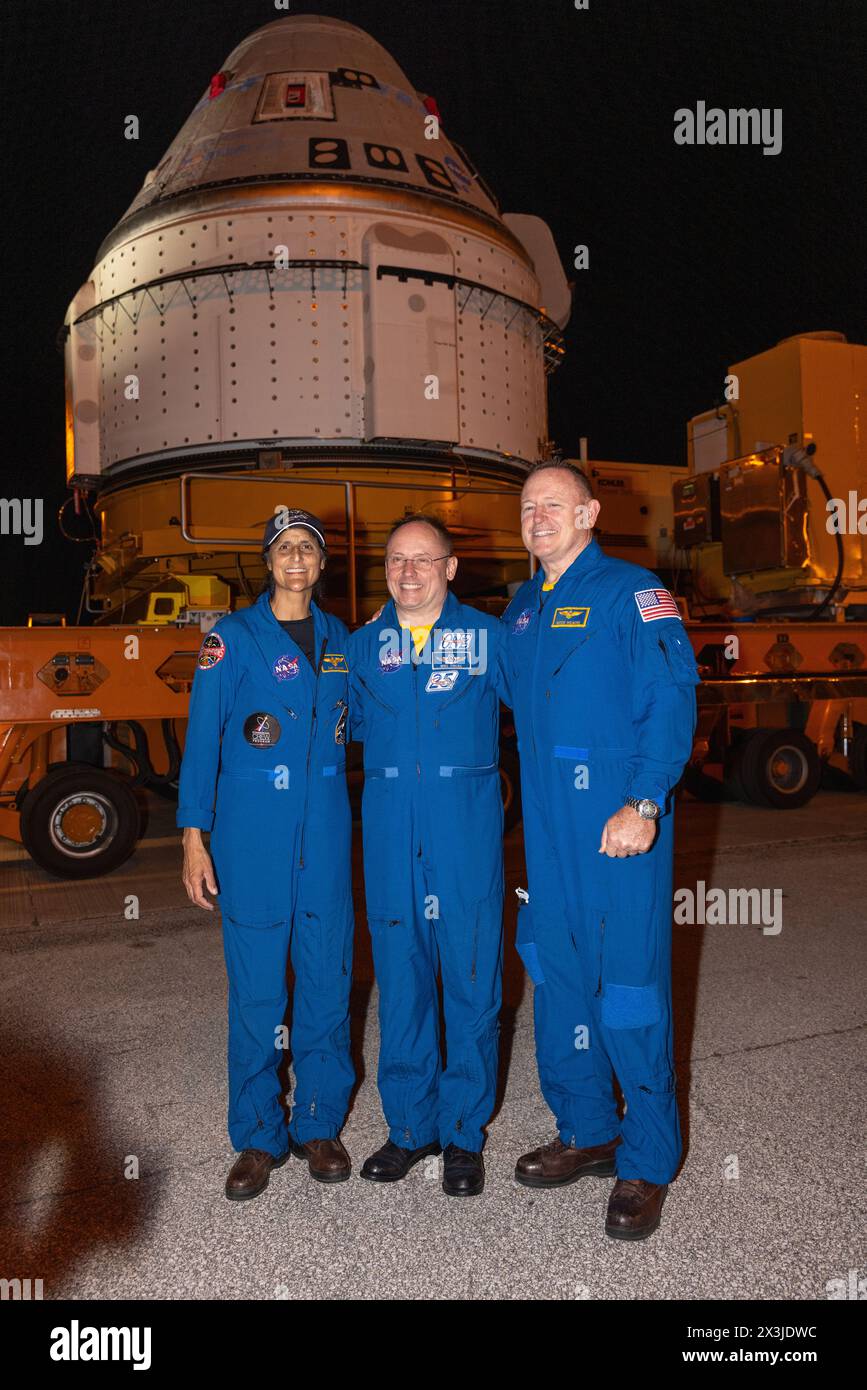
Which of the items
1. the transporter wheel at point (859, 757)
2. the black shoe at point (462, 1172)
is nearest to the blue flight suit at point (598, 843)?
Answer: the black shoe at point (462, 1172)

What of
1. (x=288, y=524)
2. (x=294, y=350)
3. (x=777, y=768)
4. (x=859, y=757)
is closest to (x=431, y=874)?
(x=288, y=524)

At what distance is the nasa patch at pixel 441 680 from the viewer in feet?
9.06

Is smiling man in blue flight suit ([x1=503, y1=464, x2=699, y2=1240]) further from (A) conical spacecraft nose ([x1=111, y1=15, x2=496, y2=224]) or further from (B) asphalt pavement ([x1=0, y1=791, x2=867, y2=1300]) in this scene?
(A) conical spacecraft nose ([x1=111, y1=15, x2=496, y2=224])

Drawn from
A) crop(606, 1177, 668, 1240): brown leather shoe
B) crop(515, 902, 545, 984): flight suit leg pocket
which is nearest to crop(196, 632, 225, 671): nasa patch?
crop(515, 902, 545, 984): flight suit leg pocket

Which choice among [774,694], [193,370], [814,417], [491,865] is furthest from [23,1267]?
[814,417]

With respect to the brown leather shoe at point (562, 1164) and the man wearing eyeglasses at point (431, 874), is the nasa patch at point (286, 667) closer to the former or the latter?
the man wearing eyeglasses at point (431, 874)

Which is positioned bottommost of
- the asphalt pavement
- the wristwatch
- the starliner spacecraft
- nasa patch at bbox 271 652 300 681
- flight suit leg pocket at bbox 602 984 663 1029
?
the asphalt pavement

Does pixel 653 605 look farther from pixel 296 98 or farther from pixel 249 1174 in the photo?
pixel 296 98

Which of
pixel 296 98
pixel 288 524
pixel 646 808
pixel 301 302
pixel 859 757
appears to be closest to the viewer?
pixel 646 808

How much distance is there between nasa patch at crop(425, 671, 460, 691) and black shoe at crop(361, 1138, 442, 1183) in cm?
138

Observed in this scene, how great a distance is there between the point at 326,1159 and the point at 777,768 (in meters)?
7.97

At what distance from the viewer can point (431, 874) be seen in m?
2.72

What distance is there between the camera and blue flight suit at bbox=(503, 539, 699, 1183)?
247 cm
